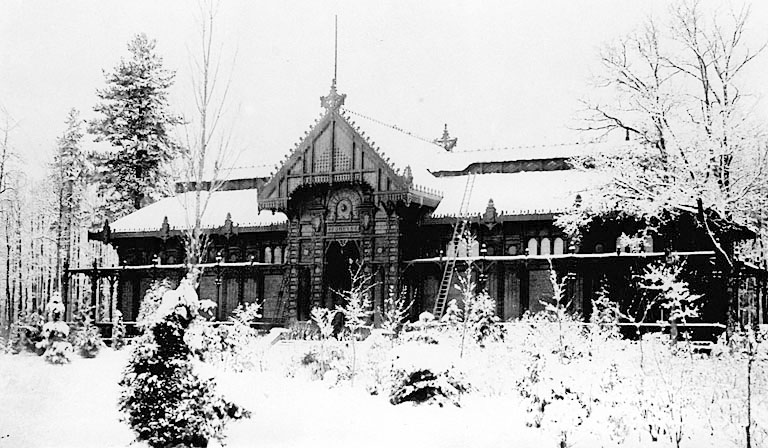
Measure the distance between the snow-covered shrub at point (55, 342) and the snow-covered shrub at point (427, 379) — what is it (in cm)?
1224

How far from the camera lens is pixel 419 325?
952 inches

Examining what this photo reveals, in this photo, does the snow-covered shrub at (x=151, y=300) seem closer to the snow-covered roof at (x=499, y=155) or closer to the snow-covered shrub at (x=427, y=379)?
the snow-covered roof at (x=499, y=155)

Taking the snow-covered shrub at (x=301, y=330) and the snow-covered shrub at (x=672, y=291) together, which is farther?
the snow-covered shrub at (x=301, y=330)

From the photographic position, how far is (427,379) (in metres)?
17.0

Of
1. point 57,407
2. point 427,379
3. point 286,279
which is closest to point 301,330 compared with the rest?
point 286,279

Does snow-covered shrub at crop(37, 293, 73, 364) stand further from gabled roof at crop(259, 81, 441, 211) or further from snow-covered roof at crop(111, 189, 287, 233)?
snow-covered roof at crop(111, 189, 287, 233)

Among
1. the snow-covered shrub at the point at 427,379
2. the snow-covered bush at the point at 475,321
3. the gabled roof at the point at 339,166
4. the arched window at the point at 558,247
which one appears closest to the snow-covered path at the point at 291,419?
the snow-covered shrub at the point at 427,379

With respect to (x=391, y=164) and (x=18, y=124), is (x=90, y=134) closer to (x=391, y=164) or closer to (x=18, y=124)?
(x=391, y=164)

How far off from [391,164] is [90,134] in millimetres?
19980

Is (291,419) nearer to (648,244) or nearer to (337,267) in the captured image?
(648,244)

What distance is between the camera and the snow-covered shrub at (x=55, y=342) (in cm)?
2494

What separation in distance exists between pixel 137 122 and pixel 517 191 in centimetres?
2115

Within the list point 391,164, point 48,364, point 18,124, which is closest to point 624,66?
point 391,164

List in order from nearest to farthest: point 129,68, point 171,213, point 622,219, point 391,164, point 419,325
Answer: point 419,325
point 622,219
point 391,164
point 171,213
point 129,68
